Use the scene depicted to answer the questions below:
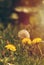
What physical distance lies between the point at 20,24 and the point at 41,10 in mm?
156

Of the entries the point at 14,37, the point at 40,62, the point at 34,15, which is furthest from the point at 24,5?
the point at 40,62

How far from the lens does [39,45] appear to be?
152 centimetres

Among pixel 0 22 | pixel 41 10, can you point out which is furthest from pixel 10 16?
pixel 41 10

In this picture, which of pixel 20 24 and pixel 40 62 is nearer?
pixel 40 62

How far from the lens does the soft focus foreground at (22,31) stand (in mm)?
1490

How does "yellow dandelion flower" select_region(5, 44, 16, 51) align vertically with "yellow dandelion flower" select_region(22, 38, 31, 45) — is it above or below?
below

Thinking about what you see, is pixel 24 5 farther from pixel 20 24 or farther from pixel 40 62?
pixel 40 62

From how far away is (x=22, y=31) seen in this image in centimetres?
156

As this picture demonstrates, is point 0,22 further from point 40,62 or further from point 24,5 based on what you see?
point 40,62

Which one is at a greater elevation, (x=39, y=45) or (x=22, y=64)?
(x=39, y=45)

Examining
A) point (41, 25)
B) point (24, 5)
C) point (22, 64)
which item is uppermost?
point (24, 5)

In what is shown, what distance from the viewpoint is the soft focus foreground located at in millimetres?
1490

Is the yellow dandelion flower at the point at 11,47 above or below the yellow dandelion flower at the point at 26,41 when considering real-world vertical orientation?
below

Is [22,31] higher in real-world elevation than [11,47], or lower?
higher
